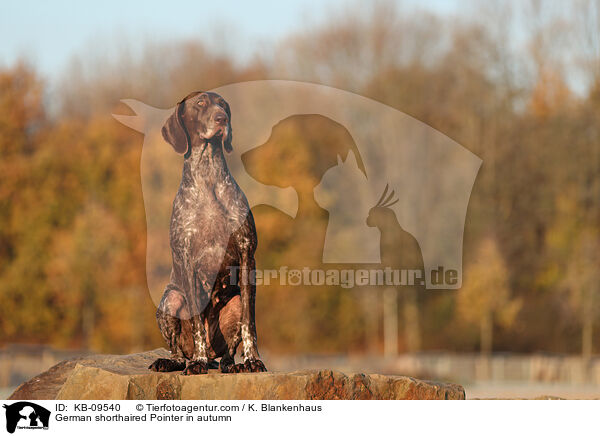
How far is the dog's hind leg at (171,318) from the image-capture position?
9.30m

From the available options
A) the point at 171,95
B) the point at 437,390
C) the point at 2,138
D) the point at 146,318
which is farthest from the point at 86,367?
the point at 171,95

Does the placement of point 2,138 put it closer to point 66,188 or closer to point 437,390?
point 66,188

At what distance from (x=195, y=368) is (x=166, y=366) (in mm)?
480

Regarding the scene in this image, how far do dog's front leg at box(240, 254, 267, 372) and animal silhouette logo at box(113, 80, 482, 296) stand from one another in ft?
59.7

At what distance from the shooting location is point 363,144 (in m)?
33.2

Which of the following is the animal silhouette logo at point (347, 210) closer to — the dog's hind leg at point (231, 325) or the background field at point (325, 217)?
the background field at point (325, 217)

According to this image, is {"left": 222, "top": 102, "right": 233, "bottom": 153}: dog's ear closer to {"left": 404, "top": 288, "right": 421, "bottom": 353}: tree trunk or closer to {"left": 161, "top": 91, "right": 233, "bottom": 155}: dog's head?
{"left": 161, "top": 91, "right": 233, "bottom": 155}: dog's head

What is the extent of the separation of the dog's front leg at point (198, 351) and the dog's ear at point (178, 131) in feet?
5.79

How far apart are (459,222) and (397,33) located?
830 cm
